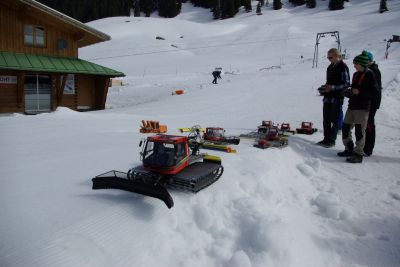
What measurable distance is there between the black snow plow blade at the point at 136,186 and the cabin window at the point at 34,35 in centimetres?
1528

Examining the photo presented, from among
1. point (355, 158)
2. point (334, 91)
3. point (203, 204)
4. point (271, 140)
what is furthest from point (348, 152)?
point (203, 204)

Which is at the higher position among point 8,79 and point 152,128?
point 8,79

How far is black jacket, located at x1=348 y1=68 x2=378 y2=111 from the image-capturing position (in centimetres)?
744

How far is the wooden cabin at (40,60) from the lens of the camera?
53.4ft

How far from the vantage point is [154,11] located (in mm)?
113250

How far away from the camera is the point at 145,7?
361ft

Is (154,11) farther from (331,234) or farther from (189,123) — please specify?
(331,234)

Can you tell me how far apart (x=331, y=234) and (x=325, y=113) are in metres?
4.68

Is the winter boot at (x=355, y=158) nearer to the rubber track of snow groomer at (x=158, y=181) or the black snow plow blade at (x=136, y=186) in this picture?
the rubber track of snow groomer at (x=158, y=181)

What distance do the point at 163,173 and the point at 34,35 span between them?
620 inches

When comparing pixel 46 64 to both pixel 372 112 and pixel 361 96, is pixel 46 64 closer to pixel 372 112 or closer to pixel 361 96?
pixel 361 96

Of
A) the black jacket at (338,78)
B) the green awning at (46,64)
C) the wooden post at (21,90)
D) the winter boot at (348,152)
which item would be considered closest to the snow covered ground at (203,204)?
the winter boot at (348,152)

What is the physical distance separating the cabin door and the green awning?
1.00 m

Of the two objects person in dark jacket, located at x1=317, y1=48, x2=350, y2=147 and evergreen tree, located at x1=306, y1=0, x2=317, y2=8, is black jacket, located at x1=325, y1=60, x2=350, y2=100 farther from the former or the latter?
evergreen tree, located at x1=306, y1=0, x2=317, y2=8
